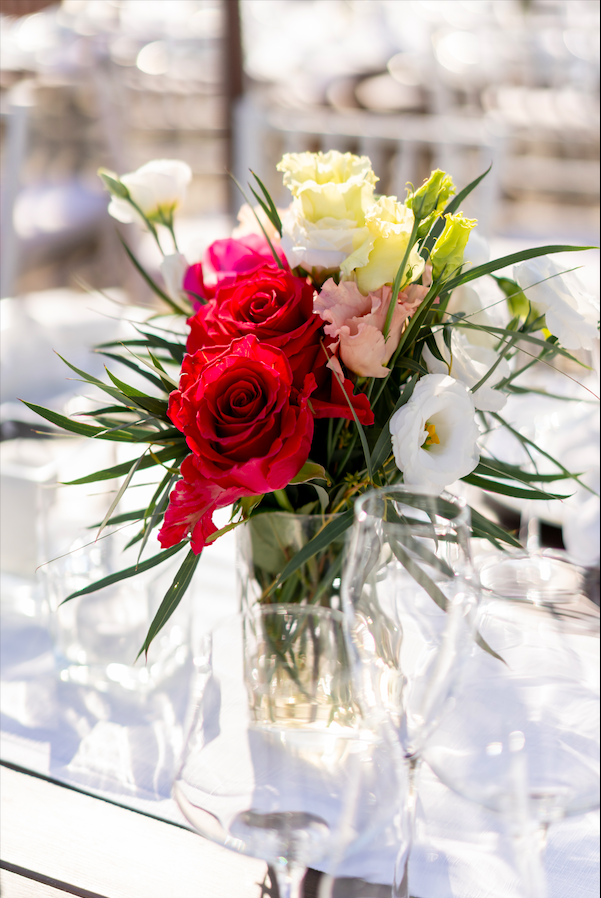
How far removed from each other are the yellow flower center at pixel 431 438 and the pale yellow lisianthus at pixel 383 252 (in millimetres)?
92

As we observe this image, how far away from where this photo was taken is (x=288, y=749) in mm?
515

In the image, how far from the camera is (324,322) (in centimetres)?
52

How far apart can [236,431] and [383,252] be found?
0.14 m

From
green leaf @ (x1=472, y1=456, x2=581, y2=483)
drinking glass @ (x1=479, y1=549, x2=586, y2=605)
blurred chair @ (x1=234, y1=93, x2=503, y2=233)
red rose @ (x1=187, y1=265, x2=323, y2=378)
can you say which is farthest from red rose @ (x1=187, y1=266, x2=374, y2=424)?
blurred chair @ (x1=234, y1=93, x2=503, y2=233)

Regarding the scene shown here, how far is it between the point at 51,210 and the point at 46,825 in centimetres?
235

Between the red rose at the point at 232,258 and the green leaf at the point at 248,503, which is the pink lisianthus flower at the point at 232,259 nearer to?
the red rose at the point at 232,258

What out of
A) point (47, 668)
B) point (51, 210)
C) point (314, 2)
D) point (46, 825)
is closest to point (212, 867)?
point (46, 825)

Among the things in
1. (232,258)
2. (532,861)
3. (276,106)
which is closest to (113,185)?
(232,258)

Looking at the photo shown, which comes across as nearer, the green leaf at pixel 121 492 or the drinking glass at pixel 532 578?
the green leaf at pixel 121 492

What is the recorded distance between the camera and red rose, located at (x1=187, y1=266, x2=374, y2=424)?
499 millimetres

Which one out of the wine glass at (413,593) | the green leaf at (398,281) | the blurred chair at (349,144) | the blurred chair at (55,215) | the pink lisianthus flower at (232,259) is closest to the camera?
the wine glass at (413,593)

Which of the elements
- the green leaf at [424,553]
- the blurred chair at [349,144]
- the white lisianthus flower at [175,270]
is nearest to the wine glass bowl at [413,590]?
the green leaf at [424,553]

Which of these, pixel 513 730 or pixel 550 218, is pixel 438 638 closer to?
pixel 513 730

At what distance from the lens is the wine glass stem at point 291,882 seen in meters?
0.50
